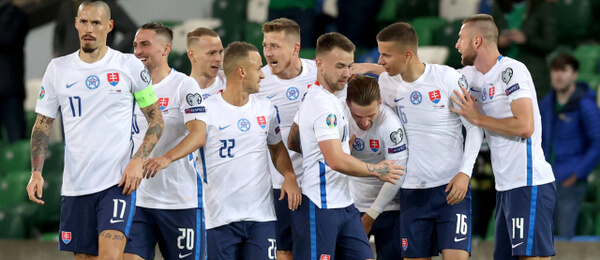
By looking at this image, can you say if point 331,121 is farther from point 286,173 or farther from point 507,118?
point 507,118

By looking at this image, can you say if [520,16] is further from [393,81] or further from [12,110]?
[12,110]

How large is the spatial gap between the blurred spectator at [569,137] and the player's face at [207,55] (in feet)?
11.0

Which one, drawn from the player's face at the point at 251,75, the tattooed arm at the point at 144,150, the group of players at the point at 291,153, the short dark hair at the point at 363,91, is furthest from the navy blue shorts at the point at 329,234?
the tattooed arm at the point at 144,150

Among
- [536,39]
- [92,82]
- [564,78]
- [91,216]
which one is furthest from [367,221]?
[536,39]

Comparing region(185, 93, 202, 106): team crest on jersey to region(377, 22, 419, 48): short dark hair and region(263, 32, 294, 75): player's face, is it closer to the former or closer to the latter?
region(263, 32, 294, 75): player's face

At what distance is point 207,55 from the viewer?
717 centimetres

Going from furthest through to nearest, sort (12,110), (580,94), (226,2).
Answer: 1. (226,2)
2. (12,110)
3. (580,94)

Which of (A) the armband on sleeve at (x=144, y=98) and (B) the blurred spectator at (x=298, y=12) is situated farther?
(B) the blurred spectator at (x=298, y=12)

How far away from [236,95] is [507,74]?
6.26ft

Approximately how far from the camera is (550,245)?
618 centimetres

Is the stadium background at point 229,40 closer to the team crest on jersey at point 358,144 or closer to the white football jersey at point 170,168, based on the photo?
the team crest on jersey at point 358,144

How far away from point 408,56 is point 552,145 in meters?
2.92

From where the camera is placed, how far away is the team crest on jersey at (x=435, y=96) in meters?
6.42

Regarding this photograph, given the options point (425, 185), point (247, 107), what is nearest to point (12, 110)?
point (247, 107)
